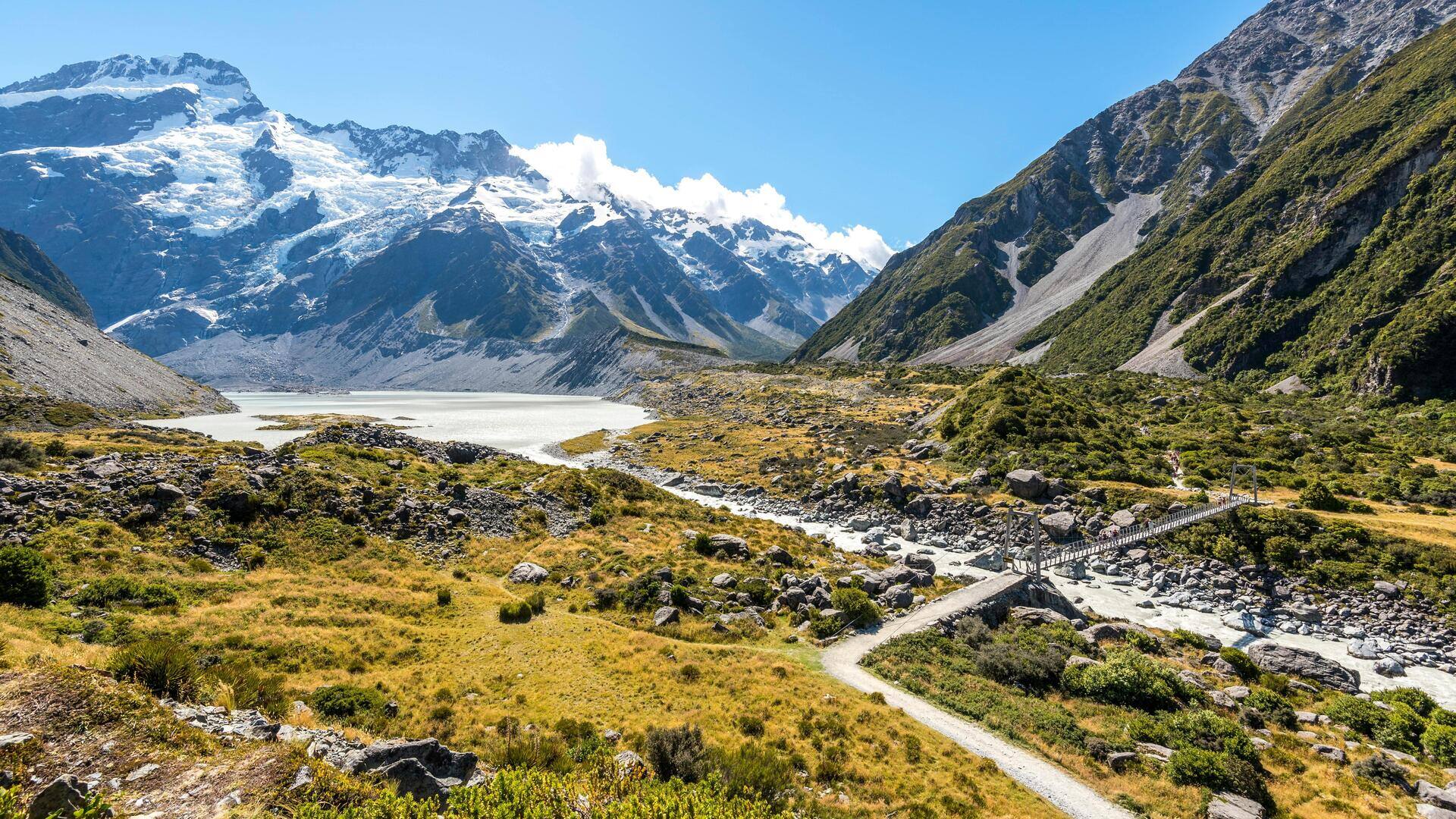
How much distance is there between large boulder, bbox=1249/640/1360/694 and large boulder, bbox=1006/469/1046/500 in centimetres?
2311

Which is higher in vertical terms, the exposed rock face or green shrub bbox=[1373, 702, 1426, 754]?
the exposed rock face

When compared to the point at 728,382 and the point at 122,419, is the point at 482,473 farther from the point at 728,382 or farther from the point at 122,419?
the point at 728,382

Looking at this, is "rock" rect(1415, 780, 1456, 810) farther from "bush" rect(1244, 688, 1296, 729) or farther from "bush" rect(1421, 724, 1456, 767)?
"bush" rect(1244, 688, 1296, 729)

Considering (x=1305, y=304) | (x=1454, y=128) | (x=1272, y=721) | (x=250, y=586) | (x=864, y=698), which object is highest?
(x=1454, y=128)

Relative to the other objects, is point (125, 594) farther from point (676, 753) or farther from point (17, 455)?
point (17, 455)

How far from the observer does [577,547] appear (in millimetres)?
38875

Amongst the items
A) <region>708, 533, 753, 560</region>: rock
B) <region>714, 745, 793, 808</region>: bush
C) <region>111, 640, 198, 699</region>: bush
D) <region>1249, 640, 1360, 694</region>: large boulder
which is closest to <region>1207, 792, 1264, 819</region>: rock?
<region>714, 745, 793, 808</region>: bush

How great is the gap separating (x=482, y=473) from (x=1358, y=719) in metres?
54.4

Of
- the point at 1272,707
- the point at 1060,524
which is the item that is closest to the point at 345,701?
the point at 1272,707

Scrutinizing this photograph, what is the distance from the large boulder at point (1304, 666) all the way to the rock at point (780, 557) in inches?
901

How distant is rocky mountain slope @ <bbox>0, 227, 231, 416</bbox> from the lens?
100250 millimetres

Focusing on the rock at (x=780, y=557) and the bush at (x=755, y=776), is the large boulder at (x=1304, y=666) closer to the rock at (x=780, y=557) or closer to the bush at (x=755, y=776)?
the rock at (x=780, y=557)

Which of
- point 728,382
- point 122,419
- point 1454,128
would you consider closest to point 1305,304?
point 1454,128

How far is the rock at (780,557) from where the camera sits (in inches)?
1470
